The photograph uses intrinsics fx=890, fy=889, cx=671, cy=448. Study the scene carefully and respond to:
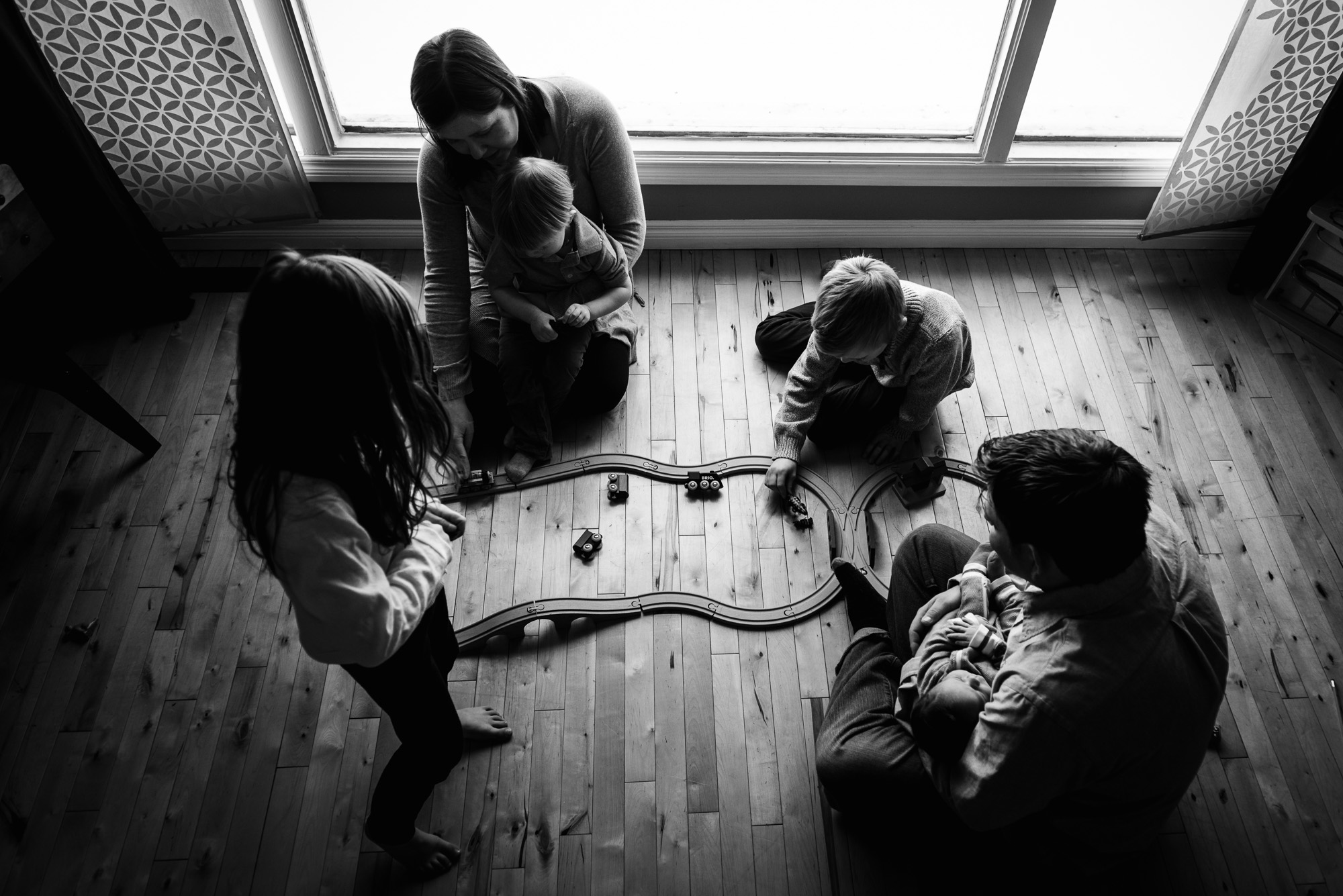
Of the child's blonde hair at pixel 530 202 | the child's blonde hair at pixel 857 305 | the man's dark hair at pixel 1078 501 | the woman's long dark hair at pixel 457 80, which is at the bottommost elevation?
the child's blonde hair at pixel 857 305

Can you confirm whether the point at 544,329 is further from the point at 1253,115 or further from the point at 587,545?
the point at 1253,115

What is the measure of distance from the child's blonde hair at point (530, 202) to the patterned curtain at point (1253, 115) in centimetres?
191

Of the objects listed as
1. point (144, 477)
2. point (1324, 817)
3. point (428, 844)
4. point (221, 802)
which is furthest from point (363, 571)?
point (1324, 817)

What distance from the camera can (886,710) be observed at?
1698 millimetres

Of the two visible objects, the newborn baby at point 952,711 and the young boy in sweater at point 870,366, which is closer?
the newborn baby at point 952,711

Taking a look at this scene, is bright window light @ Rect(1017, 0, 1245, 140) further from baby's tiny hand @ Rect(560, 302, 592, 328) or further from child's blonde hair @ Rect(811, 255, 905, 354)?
baby's tiny hand @ Rect(560, 302, 592, 328)

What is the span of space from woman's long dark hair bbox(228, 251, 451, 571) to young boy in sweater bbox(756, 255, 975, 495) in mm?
1044

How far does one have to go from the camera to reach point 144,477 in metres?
2.34

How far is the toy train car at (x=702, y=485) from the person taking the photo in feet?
7.59

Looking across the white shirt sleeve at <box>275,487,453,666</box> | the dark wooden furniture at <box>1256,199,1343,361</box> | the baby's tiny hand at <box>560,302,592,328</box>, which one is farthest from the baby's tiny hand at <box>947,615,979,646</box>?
the dark wooden furniture at <box>1256,199,1343,361</box>

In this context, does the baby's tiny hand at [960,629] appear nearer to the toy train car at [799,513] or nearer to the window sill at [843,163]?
the toy train car at [799,513]

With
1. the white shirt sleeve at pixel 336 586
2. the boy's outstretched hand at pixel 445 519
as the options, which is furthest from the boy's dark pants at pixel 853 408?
the white shirt sleeve at pixel 336 586

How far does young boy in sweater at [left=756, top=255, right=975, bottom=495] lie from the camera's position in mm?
1970

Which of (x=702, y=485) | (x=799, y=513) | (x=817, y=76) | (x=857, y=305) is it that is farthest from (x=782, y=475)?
(x=817, y=76)
